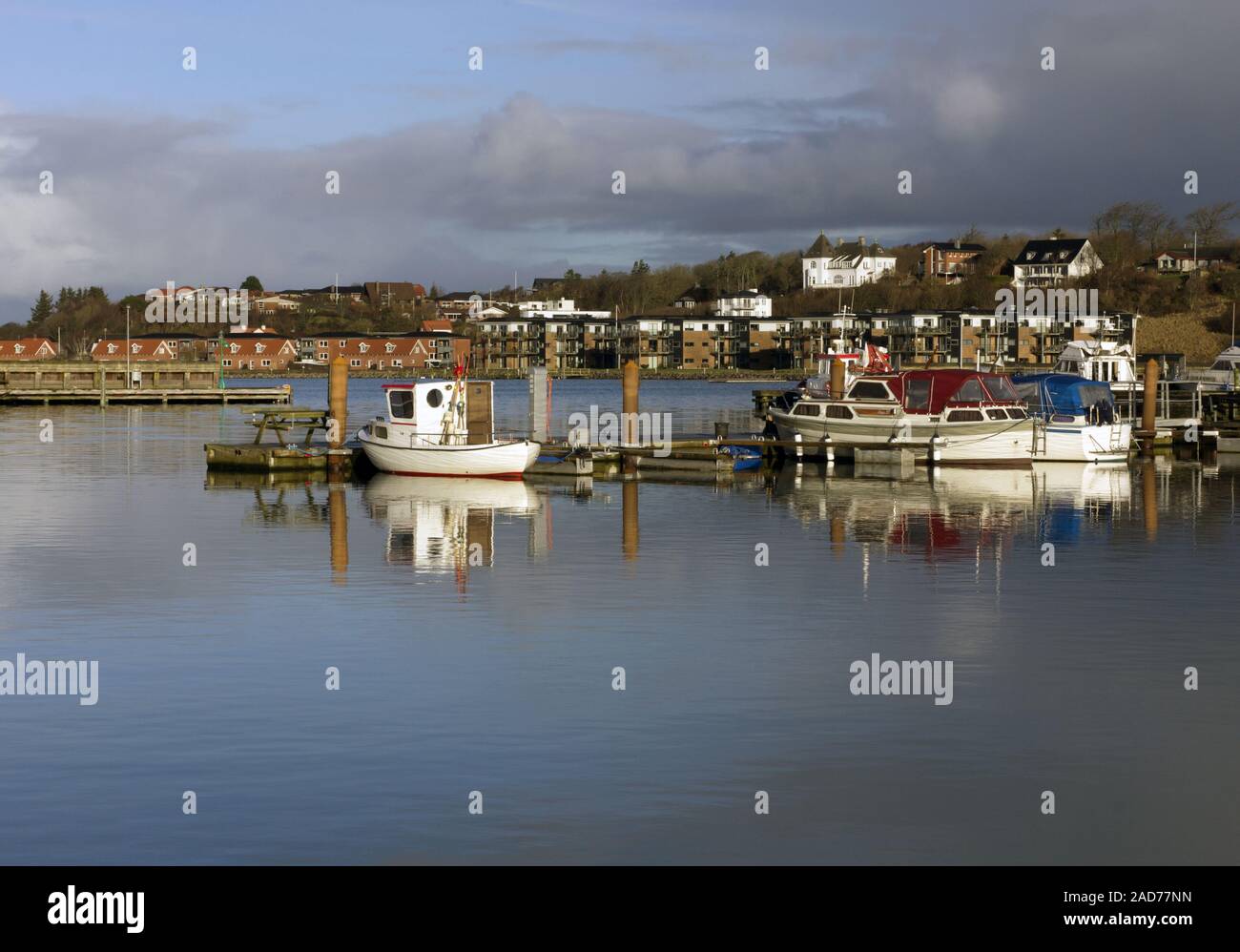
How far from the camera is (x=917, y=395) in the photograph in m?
57.5

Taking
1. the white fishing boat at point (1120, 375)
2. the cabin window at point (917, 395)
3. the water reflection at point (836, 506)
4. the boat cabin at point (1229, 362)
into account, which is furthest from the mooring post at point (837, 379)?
the boat cabin at point (1229, 362)

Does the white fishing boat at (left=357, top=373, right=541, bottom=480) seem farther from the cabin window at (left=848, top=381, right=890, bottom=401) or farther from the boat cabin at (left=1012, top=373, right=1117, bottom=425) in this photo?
the boat cabin at (left=1012, top=373, right=1117, bottom=425)

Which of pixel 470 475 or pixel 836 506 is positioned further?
pixel 470 475

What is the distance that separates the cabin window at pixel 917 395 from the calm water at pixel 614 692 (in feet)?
52.9

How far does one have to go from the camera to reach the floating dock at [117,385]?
111625 mm

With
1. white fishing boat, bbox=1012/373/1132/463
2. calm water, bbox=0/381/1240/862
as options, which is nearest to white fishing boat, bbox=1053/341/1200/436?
white fishing boat, bbox=1012/373/1132/463

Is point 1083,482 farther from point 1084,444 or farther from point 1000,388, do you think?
point 1000,388

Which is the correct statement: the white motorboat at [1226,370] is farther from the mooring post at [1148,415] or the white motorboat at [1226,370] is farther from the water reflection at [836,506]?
the water reflection at [836,506]

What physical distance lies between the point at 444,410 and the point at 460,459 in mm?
1752

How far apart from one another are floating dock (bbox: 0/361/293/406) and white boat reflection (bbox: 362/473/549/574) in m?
67.4

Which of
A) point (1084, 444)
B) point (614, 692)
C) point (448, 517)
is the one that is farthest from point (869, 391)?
point (614, 692)
